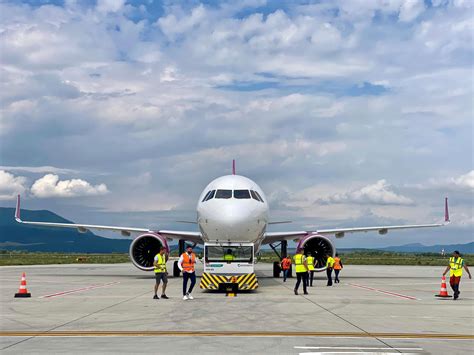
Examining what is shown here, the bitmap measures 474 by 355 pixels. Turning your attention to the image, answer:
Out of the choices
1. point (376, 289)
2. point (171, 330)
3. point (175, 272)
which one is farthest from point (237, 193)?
point (171, 330)

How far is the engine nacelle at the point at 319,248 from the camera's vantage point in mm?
28083

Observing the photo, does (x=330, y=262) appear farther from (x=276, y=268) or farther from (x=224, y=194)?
(x=224, y=194)

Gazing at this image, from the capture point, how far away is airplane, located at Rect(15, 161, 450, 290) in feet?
74.4

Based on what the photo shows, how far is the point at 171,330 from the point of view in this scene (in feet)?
38.9

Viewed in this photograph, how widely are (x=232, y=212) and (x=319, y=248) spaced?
758cm

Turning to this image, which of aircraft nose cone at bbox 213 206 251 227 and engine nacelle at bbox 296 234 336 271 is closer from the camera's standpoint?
aircraft nose cone at bbox 213 206 251 227

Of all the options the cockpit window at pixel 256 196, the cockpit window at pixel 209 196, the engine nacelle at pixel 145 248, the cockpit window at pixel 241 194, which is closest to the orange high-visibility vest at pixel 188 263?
the cockpit window at pixel 241 194

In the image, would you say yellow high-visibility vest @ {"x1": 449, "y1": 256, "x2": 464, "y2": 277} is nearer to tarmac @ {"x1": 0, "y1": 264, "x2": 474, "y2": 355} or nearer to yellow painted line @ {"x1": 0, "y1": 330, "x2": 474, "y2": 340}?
tarmac @ {"x1": 0, "y1": 264, "x2": 474, "y2": 355}

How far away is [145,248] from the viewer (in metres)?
28.4

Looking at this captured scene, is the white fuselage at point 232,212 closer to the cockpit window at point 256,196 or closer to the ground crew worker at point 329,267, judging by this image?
the cockpit window at point 256,196

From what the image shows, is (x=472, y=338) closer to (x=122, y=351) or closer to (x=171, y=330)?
(x=171, y=330)

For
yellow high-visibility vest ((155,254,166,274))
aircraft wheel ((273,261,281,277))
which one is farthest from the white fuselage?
aircraft wheel ((273,261,281,277))

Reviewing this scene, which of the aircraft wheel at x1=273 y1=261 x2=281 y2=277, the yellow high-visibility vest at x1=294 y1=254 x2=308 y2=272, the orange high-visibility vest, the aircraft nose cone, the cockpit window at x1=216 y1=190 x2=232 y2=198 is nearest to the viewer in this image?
the orange high-visibility vest

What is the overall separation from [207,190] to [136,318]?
38.6ft
